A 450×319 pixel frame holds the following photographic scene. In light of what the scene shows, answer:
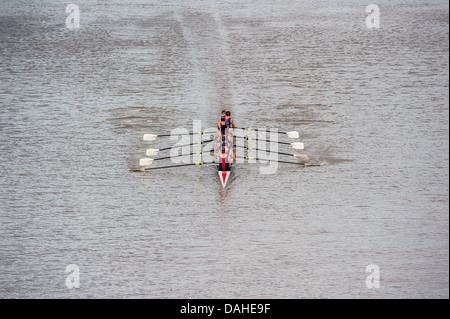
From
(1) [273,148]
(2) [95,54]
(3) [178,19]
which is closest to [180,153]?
(1) [273,148]

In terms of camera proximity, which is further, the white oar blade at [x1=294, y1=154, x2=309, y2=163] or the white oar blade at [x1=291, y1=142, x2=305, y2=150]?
the white oar blade at [x1=291, y1=142, x2=305, y2=150]

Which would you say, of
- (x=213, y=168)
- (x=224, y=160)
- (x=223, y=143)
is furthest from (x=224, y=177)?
(x=213, y=168)

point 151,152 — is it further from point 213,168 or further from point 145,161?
point 213,168

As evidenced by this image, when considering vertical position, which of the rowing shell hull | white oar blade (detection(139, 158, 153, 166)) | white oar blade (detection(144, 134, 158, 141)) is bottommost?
the rowing shell hull

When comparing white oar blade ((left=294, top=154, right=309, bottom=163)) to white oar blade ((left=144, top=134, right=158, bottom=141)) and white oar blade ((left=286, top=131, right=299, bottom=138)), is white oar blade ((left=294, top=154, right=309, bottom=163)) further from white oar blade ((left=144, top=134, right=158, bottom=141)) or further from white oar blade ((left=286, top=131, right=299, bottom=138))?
white oar blade ((left=144, top=134, right=158, bottom=141))

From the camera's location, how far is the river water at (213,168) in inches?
517

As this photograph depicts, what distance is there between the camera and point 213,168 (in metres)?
16.8

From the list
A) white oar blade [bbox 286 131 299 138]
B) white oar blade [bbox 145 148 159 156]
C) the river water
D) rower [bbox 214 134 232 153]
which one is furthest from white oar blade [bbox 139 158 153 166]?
white oar blade [bbox 286 131 299 138]

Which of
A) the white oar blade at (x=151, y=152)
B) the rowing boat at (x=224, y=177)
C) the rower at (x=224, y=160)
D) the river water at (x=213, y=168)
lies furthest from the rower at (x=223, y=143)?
the white oar blade at (x=151, y=152)

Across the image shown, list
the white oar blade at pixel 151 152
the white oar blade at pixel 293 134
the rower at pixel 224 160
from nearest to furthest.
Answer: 1. the rower at pixel 224 160
2. the white oar blade at pixel 151 152
3. the white oar blade at pixel 293 134

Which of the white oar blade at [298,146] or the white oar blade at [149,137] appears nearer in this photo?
the white oar blade at [298,146]

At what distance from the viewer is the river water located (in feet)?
43.1

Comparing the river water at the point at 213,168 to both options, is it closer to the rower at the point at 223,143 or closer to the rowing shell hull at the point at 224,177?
the rowing shell hull at the point at 224,177
